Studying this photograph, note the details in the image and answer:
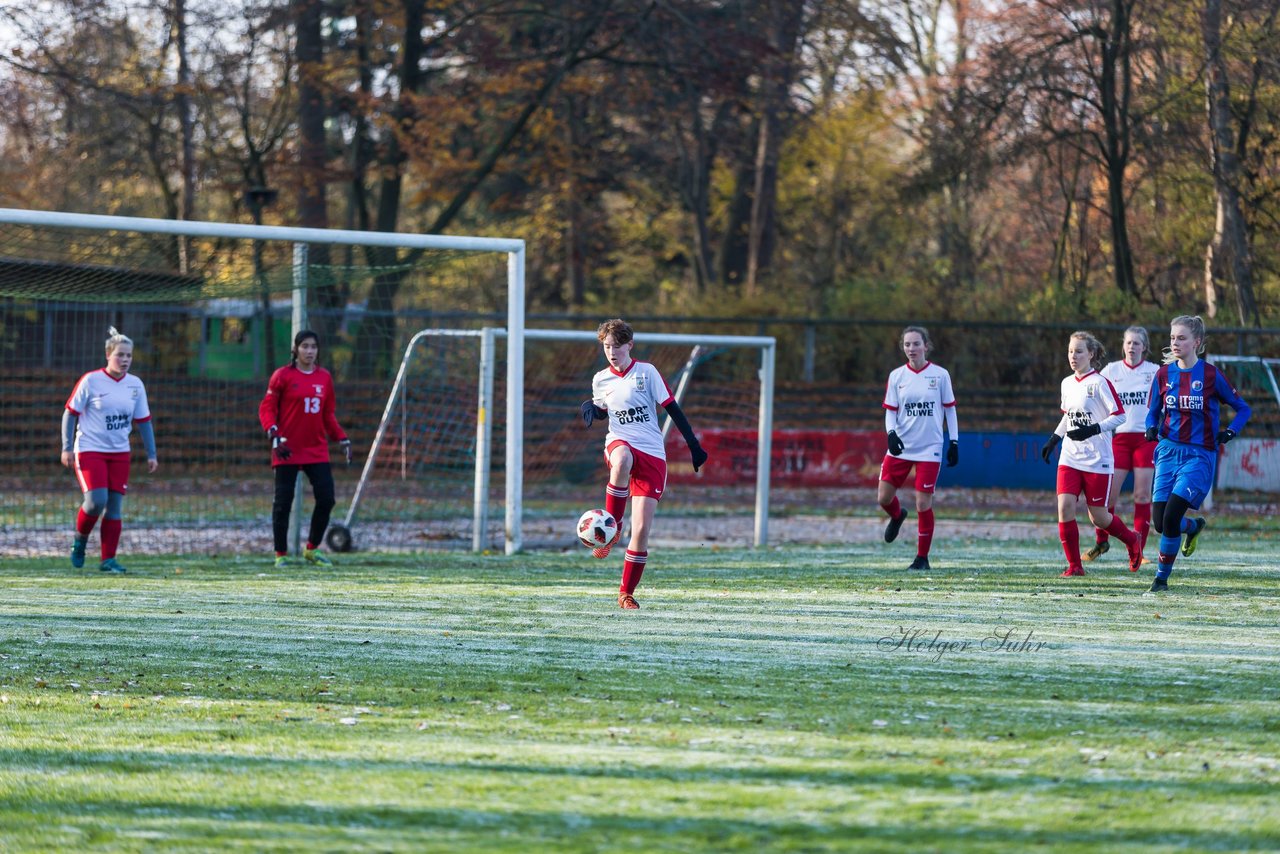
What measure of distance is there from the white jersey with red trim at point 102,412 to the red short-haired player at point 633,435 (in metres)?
4.20

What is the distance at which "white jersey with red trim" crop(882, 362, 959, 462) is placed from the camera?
1132cm

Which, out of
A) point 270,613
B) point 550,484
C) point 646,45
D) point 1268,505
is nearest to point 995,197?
point 646,45

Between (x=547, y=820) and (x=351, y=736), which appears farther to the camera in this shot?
(x=351, y=736)

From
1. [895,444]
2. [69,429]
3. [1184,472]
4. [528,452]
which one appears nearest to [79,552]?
[69,429]

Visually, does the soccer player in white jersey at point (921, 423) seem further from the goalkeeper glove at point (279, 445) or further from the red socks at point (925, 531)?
the goalkeeper glove at point (279, 445)

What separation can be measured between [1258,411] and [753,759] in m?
17.6

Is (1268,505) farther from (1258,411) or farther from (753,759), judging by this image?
(753,759)

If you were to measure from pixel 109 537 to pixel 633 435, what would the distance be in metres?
4.76

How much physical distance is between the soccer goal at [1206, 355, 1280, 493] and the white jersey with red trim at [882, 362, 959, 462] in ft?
32.1

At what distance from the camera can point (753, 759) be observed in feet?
16.1

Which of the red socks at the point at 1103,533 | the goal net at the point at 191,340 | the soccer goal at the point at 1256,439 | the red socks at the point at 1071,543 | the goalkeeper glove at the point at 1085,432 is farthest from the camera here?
the soccer goal at the point at 1256,439

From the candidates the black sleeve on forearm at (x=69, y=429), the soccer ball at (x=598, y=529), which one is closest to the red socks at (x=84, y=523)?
the black sleeve on forearm at (x=69, y=429)

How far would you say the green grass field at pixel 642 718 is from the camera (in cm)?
418

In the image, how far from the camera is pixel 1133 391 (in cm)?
1220
